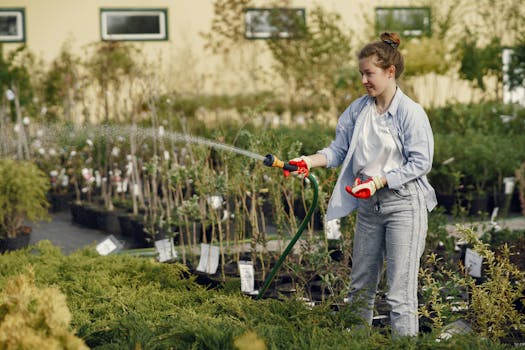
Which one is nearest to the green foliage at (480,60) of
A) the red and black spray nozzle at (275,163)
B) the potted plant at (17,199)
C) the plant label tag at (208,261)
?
the potted plant at (17,199)

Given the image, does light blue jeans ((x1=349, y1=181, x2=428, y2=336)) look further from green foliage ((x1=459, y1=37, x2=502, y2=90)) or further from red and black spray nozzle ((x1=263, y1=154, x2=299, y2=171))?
green foliage ((x1=459, y1=37, x2=502, y2=90))

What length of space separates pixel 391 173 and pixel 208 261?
1.88m

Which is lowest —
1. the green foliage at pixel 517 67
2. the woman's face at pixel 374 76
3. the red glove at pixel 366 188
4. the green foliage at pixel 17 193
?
the green foliage at pixel 17 193

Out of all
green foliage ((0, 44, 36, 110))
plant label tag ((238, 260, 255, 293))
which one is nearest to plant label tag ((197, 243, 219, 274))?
plant label tag ((238, 260, 255, 293))

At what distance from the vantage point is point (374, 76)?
3.75 m

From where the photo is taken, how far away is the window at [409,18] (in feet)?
50.5

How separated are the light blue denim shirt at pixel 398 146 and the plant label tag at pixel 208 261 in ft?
4.68

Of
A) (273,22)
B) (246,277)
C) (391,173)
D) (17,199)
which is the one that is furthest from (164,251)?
(273,22)

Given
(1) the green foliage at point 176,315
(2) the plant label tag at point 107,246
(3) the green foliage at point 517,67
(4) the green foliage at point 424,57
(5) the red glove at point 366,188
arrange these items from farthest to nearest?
1. (4) the green foliage at point 424,57
2. (3) the green foliage at point 517,67
3. (2) the plant label tag at point 107,246
4. (5) the red glove at point 366,188
5. (1) the green foliage at point 176,315

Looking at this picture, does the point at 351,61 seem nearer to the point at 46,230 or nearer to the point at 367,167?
the point at 46,230

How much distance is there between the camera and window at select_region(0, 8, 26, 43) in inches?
555

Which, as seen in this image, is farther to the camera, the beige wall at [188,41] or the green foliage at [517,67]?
the beige wall at [188,41]

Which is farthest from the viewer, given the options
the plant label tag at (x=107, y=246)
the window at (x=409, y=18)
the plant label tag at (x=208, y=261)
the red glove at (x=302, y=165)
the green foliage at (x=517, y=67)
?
the window at (x=409, y=18)

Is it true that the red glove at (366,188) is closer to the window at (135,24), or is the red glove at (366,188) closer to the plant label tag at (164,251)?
the plant label tag at (164,251)
